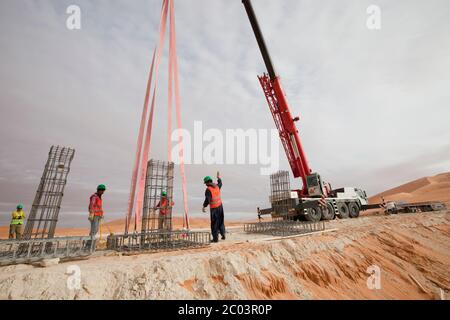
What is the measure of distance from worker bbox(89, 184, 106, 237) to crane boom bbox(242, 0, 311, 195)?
414 inches

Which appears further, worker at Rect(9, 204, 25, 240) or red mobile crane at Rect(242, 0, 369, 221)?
red mobile crane at Rect(242, 0, 369, 221)

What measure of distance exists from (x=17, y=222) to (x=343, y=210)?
57.1 ft

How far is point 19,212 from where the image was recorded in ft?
28.4

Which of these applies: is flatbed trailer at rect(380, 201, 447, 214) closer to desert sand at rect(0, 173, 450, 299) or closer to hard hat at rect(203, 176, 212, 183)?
desert sand at rect(0, 173, 450, 299)

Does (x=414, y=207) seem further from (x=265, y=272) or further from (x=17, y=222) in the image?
(x=17, y=222)

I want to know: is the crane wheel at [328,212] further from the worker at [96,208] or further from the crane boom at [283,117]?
the worker at [96,208]

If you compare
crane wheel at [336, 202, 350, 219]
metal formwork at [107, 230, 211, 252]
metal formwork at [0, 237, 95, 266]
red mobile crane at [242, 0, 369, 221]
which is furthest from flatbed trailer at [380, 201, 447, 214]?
metal formwork at [0, 237, 95, 266]

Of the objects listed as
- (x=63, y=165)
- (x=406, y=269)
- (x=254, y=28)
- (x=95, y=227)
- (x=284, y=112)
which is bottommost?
(x=406, y=269)

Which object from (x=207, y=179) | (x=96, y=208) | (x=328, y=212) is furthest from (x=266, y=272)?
(x=328, y=212)

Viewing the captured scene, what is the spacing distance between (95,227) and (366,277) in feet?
26.5

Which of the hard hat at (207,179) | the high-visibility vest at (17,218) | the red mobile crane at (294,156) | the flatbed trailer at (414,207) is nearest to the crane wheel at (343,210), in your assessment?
the red mobile crane at (294,156)

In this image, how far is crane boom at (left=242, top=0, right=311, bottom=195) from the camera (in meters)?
13.2
